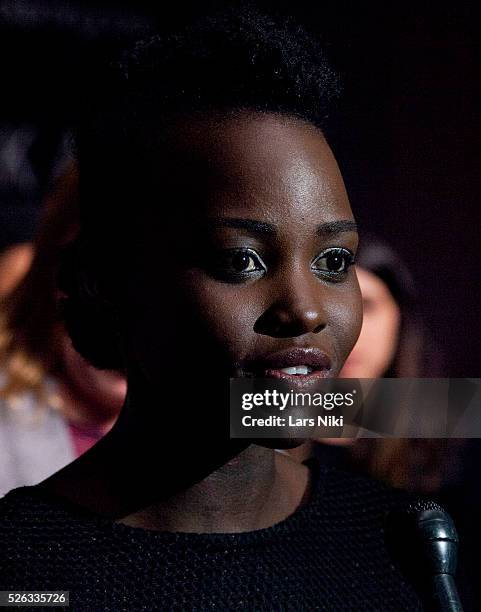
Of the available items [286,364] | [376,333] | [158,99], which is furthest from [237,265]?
[376,333]

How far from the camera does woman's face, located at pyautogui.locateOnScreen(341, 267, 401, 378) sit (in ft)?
4.47

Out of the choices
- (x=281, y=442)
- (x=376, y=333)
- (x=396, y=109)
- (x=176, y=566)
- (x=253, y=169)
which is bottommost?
(x=176, y=566)

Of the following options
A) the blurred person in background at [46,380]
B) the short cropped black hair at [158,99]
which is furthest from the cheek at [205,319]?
the blurred person in background at [46,380]

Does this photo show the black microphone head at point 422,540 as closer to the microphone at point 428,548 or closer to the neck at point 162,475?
the microphone at point 428,548

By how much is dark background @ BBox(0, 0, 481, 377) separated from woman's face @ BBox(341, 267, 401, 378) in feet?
0.21

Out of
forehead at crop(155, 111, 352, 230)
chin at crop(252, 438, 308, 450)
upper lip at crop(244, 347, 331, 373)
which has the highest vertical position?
forehead at crop(155, 111, 352, 230)

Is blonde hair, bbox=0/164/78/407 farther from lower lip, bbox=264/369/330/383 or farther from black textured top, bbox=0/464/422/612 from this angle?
lower lip, bbox=264/369/330/383

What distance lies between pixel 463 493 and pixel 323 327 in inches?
23.1

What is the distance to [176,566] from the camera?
0.95 meters

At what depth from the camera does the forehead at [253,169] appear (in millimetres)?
875

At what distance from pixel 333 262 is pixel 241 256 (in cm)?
12

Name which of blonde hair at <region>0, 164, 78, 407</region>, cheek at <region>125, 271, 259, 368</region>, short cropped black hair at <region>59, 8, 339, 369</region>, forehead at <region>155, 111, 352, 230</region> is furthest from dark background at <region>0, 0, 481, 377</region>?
cheek at <region>125, 271, 259, 368</region>

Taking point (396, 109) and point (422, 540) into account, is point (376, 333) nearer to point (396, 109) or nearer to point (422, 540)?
point (396, 109)

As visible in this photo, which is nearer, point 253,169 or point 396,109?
point 253,169
